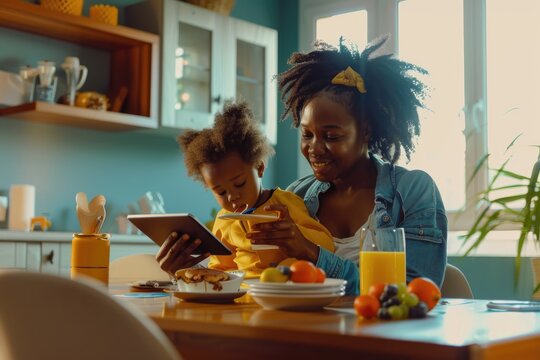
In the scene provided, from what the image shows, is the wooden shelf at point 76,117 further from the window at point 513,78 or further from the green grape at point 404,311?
the green grape at point 404,311

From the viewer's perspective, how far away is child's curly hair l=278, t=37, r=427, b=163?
7.93 feet

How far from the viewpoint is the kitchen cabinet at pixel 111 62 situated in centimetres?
397

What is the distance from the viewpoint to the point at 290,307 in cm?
142

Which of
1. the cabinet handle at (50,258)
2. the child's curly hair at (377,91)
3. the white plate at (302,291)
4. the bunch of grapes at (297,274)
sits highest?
the child's curly hair at (377,91)

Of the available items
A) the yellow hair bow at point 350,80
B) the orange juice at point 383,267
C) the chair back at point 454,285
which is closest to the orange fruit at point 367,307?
the orange juice at point 383,267

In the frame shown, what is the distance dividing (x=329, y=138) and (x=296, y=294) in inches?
37.2

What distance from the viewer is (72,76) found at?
4.22 m

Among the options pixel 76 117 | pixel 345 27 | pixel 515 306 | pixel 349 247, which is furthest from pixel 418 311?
pixel 345 27

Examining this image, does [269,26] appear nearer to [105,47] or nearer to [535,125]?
[105,47]

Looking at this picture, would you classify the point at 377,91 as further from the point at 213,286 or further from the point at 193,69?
the point at 193,69

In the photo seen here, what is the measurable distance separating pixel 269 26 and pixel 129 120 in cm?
168

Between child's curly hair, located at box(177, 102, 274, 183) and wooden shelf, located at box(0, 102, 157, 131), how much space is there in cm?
161

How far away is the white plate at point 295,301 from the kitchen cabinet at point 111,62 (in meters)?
2.76

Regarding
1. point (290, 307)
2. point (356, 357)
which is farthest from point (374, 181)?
point (356, 357)
